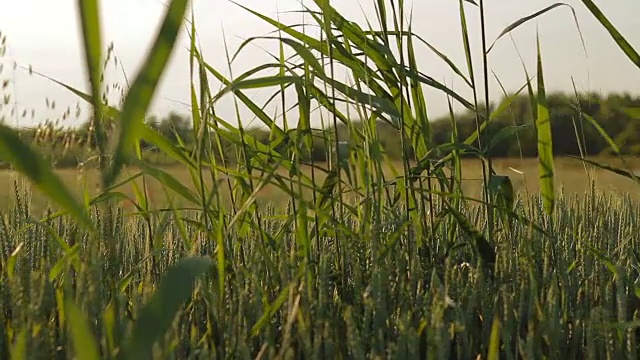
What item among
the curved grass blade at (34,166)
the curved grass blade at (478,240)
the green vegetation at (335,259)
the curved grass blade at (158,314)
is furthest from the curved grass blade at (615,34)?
the curved grass blade at (34,166)

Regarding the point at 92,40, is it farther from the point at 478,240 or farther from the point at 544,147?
the point at 544,147

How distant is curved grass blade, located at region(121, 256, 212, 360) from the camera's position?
49 centimetres

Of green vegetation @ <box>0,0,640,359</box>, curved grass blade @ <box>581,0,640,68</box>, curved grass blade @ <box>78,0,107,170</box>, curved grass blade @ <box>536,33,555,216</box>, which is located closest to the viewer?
curved grass blade @ <box>78,0,107,170</box>

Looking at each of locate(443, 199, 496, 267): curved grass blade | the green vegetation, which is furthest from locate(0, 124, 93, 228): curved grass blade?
locate(443, 199, 496, 267): curved grass blade

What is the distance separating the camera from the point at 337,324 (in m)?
1.06

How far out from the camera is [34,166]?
0.46 m

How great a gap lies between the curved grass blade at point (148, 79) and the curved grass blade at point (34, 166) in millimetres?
42

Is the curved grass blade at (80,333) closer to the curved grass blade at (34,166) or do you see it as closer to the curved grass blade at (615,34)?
the curved grass blade at (34,166)

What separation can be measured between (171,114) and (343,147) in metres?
0.40

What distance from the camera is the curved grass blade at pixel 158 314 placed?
490 mm

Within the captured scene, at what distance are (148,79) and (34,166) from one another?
0.28ft

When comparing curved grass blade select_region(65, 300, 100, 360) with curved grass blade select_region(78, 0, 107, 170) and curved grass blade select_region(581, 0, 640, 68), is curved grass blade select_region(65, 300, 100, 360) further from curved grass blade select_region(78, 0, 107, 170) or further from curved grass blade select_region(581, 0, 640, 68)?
curved grass blade select_region(581, 0, 640, 68)

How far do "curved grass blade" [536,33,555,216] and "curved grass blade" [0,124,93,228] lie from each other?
1069 millimetres

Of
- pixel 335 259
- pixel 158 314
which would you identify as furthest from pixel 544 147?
pixel 158 314
